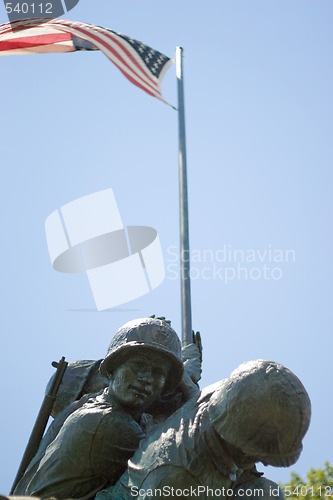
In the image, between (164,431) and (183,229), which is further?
(183,229)

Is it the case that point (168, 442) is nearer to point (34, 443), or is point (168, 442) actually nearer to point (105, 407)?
point (105, 407)

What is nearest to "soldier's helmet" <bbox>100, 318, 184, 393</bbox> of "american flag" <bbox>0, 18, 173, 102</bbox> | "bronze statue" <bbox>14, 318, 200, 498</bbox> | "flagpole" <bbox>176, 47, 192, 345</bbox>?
"bronze statue" <bbox>14, 318, 200, 498</bbox>

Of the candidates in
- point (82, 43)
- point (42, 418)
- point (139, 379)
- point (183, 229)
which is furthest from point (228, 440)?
point (82, 43)

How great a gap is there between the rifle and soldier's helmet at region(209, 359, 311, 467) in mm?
1580

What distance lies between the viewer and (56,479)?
3.78 meters

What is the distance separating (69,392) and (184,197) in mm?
5228

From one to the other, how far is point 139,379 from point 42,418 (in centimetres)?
98

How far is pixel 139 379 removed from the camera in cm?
383

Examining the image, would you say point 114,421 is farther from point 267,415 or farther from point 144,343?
point 267,415

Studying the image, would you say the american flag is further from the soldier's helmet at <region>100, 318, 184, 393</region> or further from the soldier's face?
the soldier's face

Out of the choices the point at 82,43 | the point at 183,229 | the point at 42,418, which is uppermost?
the point at 82,43

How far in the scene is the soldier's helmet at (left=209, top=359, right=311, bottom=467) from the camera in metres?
3.10

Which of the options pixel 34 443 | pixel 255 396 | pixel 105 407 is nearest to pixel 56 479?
pixel 105 407

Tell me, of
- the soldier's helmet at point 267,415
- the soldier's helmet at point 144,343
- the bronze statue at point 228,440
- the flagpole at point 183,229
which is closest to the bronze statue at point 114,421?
the soldier's helmet at point 144,343
